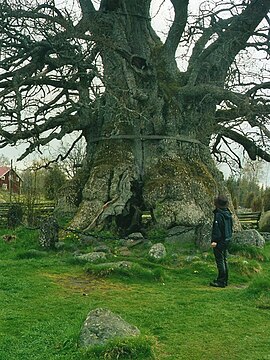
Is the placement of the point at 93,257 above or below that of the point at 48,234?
below

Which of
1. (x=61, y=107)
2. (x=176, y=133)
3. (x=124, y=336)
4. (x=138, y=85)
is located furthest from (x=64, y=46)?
(x=124, y=336)

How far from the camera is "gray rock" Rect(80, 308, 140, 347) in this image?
17.3 feet

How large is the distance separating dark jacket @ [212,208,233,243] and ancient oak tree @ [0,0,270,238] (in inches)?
124

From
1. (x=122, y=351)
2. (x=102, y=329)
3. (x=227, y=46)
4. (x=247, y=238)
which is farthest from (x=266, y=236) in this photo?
(x=122, y=351)

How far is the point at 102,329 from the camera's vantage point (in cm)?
533

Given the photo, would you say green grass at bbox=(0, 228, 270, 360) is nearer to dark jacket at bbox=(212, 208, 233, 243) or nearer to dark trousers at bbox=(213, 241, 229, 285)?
dark trousers at bbox=(213, 241, 229, 285)

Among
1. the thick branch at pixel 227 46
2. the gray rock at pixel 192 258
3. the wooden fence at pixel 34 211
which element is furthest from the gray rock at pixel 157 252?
the wooden fence at pixel 34 211

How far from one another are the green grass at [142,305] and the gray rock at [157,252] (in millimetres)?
177

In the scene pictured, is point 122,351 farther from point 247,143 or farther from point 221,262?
point 247,143

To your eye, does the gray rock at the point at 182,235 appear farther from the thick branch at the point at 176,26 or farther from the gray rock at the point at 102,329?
the gray rock at the point at 102,329

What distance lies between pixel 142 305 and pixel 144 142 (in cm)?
719

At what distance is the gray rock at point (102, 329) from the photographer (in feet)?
17.3

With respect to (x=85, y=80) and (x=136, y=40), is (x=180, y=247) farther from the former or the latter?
(x=136, y=40)

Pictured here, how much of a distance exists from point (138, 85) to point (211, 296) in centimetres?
750
